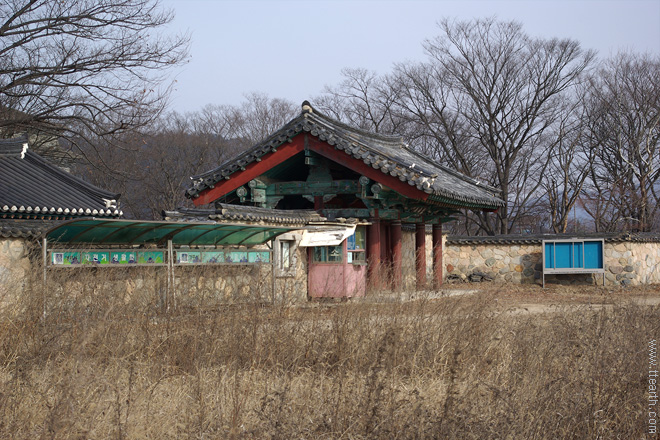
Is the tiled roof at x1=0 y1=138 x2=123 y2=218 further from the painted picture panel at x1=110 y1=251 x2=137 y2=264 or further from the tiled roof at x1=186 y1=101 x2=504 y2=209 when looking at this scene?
the painted picture panel at x1=110 y1=251 x2=137 y2=264

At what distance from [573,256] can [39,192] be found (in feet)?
53.8

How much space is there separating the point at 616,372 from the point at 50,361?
4.70 m

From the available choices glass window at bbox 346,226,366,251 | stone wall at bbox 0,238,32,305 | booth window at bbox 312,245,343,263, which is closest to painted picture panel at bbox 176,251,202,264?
stone wall at bbox 0,238,32,305

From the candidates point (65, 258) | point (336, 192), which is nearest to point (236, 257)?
point (65, 258)

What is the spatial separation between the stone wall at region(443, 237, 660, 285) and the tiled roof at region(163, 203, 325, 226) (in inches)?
409

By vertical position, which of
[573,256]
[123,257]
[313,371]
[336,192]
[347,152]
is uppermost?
[347,152]

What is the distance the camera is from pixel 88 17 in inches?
568

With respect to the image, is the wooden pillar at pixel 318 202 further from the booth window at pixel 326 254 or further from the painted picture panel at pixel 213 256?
the painted picture panel at pixel 213 256

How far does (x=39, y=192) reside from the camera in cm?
1947

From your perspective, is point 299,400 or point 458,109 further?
point 458,109

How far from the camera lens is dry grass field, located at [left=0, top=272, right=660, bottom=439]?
4.55 metres

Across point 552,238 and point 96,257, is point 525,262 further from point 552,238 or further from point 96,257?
point 96,257

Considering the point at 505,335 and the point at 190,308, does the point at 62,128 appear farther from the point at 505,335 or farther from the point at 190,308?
the point at 505,335

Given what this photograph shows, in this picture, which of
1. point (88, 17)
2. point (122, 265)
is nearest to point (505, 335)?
point (122, 265)
